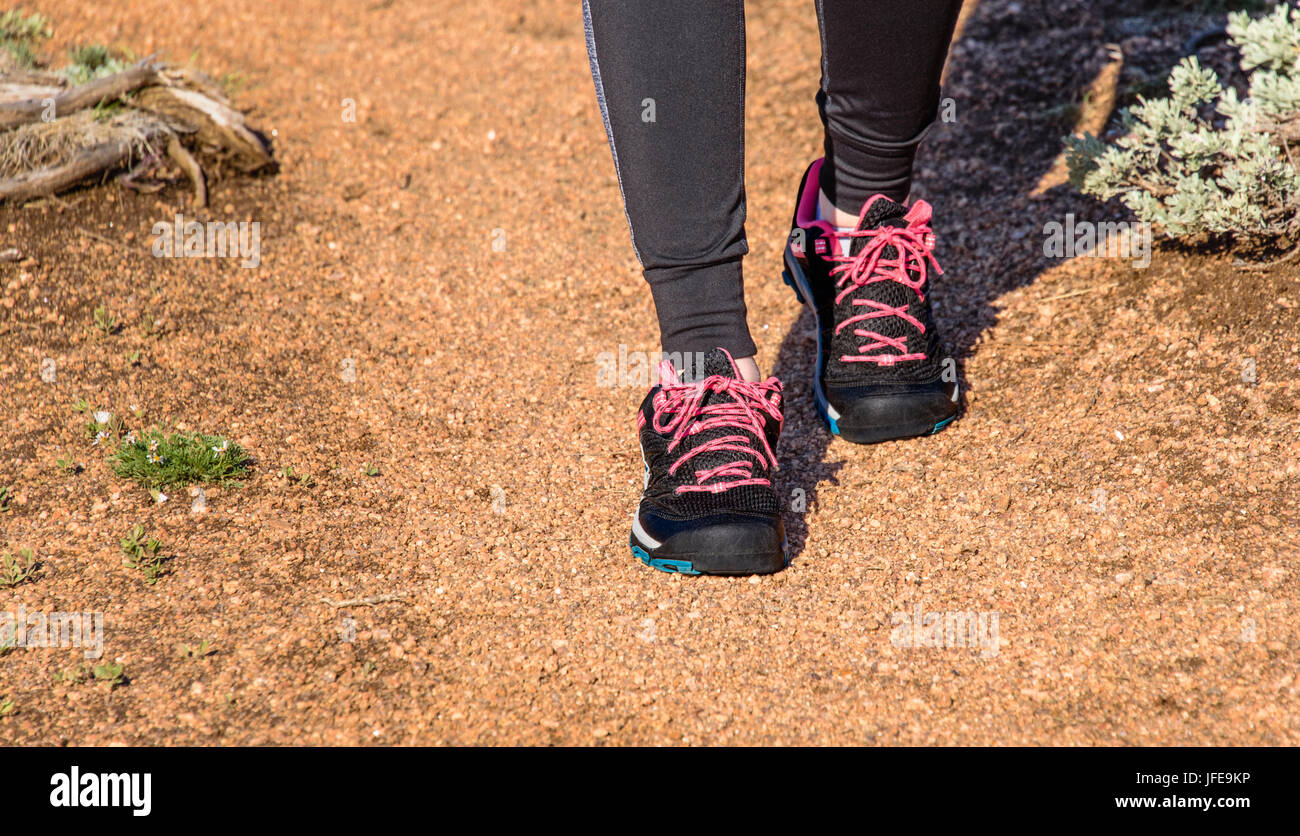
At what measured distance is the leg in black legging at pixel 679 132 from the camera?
1.93 metres

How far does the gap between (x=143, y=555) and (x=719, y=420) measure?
4.30ft

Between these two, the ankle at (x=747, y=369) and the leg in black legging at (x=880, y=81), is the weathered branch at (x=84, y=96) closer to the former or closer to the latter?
the leg in black legging at (x=880, y=81)

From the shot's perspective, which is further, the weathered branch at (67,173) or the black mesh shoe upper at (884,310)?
the weathered branch at (67,173)

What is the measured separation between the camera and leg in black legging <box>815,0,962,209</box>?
7.16ft

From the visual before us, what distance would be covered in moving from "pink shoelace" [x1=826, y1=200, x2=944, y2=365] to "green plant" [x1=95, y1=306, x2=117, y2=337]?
6.82ft

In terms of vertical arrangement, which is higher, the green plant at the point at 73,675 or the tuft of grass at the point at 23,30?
the tuft of grass at the point at 23,30

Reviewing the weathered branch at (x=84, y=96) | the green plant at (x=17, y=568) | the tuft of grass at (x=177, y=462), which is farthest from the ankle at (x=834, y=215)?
the weathered branch at (x=84, y=96)

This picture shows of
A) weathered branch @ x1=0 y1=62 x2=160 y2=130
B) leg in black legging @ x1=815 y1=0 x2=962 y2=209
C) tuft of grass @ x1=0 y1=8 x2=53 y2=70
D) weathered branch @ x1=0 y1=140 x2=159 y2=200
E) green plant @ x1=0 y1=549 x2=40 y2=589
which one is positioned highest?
tuft of grass @ x1=0 y1=8 x2=53 y2=70

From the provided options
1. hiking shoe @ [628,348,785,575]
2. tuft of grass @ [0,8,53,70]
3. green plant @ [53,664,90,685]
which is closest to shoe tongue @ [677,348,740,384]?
hiking shoe @ [628,348,785,575]

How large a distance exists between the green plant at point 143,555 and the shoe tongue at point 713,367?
1.23 metres

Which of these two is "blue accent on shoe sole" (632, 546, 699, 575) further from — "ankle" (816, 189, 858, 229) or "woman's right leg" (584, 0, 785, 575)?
"ankle" (816, 189, 858, 229)

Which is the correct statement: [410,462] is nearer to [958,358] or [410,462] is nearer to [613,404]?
[613,404]

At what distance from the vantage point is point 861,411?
2484 mm
